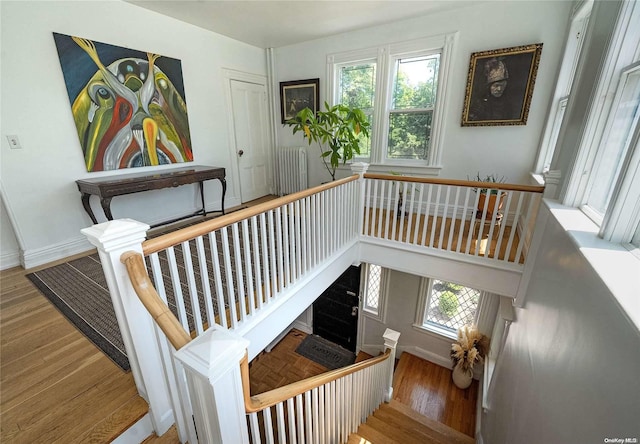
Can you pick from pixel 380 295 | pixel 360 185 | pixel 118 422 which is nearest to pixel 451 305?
pixel 380 295

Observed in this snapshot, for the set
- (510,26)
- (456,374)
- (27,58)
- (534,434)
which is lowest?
(456,374)

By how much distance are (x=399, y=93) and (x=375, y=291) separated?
3080mm

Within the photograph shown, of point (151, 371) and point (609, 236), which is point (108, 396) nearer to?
point (151, 371)

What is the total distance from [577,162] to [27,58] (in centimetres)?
425

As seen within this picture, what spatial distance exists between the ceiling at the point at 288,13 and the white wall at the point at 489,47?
13 centimetres

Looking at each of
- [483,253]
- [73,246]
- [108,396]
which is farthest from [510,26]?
[73,246]

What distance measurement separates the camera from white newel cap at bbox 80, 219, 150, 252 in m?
0.89

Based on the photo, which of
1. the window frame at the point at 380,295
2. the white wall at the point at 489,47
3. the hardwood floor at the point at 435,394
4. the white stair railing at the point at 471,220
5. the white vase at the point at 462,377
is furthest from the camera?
the window frame at the point at 380,295

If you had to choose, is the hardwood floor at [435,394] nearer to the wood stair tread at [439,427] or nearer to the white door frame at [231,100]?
the wood stair tread at [439,427]

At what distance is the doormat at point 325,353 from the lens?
14.0ft

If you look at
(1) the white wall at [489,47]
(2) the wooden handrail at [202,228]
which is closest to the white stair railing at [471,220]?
(1) the white wall at [489,47]

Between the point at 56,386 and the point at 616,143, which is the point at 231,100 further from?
the point at 616,143

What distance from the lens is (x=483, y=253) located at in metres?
2.48

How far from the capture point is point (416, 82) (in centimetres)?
340
